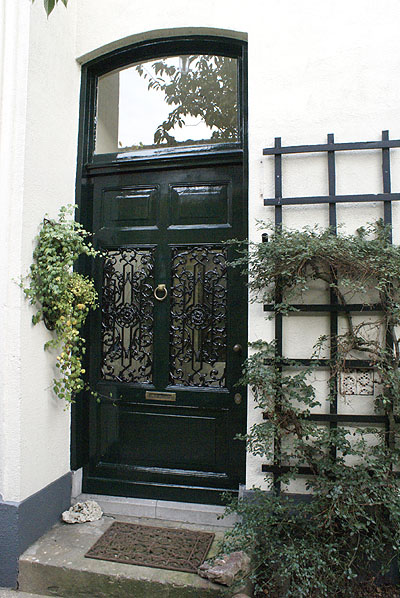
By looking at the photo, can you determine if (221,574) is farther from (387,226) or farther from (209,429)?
(387,226)

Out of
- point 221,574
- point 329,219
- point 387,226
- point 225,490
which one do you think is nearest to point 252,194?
point 329,219

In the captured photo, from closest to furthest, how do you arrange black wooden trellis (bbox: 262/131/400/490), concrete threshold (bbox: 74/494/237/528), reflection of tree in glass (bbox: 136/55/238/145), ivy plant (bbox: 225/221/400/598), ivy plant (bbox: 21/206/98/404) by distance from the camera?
ivy plant (bbox: 225/221/400/598), black wooden trellis (bbox: 262/131/400/490), ivy plant (bbox: 21/206/98/404), concrete threshold (bbox: 74/494/237/528), reflection of tree in glass (bbox: 136/55/238/145)

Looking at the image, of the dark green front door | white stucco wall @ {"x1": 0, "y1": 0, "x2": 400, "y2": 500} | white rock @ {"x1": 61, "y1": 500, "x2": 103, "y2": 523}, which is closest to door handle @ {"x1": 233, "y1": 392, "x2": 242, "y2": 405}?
the dark green front door

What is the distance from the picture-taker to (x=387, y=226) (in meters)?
2.65

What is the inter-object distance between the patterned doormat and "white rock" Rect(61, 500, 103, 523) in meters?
0.17

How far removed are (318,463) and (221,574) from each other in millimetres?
825

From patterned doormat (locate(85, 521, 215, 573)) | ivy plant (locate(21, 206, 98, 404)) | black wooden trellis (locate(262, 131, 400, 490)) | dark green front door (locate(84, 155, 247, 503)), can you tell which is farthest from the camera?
dark green front door (locate(84, 155, 247, 503))

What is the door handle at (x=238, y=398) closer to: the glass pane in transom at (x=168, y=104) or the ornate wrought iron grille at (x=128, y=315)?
the ornate wrought iron grille at (x=128, y=315)

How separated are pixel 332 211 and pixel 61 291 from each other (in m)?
1.86

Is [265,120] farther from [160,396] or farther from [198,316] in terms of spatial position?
[160,396]

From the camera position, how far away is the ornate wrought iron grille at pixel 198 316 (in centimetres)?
320

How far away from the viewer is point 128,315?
336 cm

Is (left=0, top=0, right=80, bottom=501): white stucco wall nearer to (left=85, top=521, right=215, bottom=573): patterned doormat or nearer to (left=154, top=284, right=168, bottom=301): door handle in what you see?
(left=85, top=521, right=215, bottom=573): patterned doormat

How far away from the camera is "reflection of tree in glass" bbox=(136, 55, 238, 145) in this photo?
3312mm
